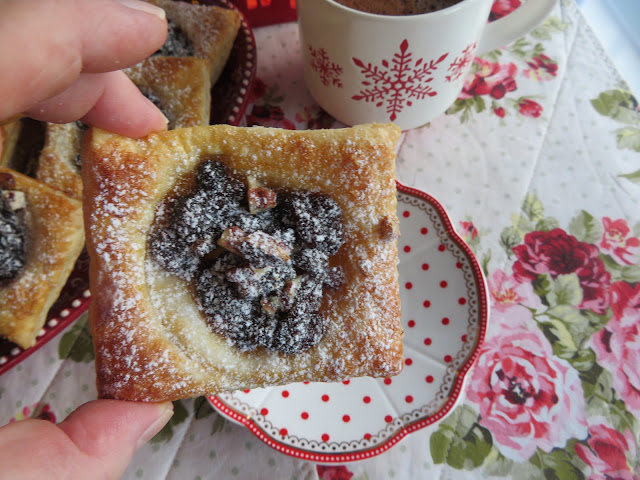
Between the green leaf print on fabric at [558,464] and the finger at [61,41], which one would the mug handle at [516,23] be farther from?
the green leaf print on fabric at [558,464]

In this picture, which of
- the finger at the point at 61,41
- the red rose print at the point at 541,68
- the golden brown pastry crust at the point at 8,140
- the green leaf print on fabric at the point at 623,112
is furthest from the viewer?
the red rose print at the point at 541,68

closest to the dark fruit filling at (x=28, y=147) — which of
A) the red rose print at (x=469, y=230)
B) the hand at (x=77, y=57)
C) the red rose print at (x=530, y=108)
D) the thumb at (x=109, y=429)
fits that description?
the hand at (x=77, y=57)

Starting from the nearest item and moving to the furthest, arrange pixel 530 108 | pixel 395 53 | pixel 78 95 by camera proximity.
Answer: pixel 78 95 < pixel 395 53 < pixel 530 108

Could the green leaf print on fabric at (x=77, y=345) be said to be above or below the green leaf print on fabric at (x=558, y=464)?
below

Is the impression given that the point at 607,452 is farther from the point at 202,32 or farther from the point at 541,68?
the point at 202,32

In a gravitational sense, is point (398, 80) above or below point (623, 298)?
above

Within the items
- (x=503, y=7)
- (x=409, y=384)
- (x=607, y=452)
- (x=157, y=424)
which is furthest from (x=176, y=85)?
(x=607, y=452)
